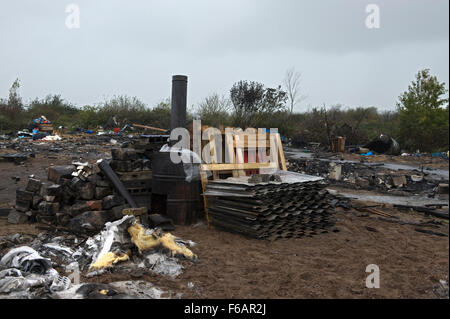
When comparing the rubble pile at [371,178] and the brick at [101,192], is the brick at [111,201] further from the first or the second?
the rubble pile at [371,178]

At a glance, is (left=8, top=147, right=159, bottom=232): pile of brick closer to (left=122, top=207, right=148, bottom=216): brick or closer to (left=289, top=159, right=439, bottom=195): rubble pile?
(left=122, top=207, right=148, bottom=216): brick

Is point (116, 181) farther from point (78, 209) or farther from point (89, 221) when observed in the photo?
point (89, 221)

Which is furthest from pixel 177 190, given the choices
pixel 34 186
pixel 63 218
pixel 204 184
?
pixel 34 186

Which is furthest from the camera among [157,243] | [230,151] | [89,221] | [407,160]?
[407,160]

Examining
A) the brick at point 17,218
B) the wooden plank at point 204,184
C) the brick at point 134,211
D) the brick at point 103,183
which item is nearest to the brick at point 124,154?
the brick at point 103,183

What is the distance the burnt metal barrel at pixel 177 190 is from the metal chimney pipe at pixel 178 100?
0.88 metres

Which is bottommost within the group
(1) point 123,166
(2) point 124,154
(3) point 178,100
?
(1) point 123,166

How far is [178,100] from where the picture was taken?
7348 millimetres

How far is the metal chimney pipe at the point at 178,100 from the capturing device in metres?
7.33

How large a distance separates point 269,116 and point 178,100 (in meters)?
15.0

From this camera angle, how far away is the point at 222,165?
686 centimetres

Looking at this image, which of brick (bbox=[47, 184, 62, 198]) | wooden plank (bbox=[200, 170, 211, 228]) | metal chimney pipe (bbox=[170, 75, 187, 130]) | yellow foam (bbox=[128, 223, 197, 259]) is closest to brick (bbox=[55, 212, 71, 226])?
brick (bbox=[47, 184, 62, 198])

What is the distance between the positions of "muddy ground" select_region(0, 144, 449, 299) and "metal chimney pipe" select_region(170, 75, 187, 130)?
2.12 meters
